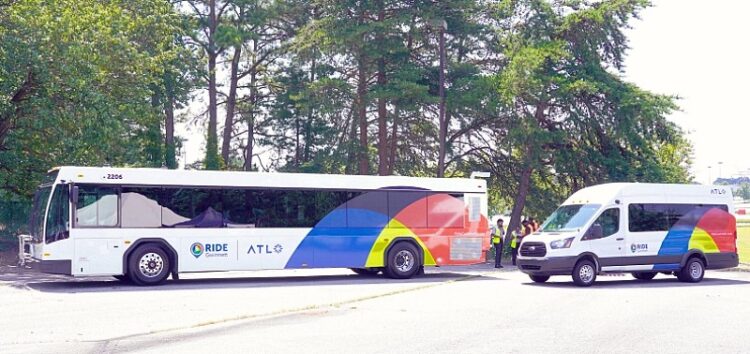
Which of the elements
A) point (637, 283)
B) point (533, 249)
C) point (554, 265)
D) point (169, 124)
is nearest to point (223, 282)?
→ point (533, 249)

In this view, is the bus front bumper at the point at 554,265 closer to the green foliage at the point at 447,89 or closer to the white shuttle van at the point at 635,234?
the white shuttle van at the point at 635,234

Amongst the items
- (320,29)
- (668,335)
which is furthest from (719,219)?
(320,29)

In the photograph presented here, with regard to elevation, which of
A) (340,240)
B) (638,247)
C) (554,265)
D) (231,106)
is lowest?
(554,265)

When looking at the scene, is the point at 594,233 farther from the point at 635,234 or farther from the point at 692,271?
the point at 692,271

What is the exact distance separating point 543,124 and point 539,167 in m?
1.82

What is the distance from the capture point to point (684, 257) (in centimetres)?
2214

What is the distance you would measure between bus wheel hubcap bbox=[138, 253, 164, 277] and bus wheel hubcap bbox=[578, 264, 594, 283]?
982 cm

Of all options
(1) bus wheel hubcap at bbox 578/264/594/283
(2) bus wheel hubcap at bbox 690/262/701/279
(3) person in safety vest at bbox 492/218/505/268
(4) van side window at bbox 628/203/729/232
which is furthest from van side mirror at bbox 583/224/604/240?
(3) person in safety vest at bbox 492/218/505/268

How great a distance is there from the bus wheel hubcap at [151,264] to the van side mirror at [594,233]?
9.98 metres

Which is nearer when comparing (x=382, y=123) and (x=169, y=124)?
(x=382, y=123)

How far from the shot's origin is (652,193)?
72.2ft

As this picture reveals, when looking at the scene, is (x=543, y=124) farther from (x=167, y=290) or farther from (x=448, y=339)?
(x=448, y=339)

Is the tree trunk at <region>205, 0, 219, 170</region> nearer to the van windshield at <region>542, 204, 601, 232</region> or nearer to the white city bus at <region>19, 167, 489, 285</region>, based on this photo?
the white city bus at <region>19, 167, 489, 285</region>

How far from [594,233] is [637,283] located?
7.56 feet
